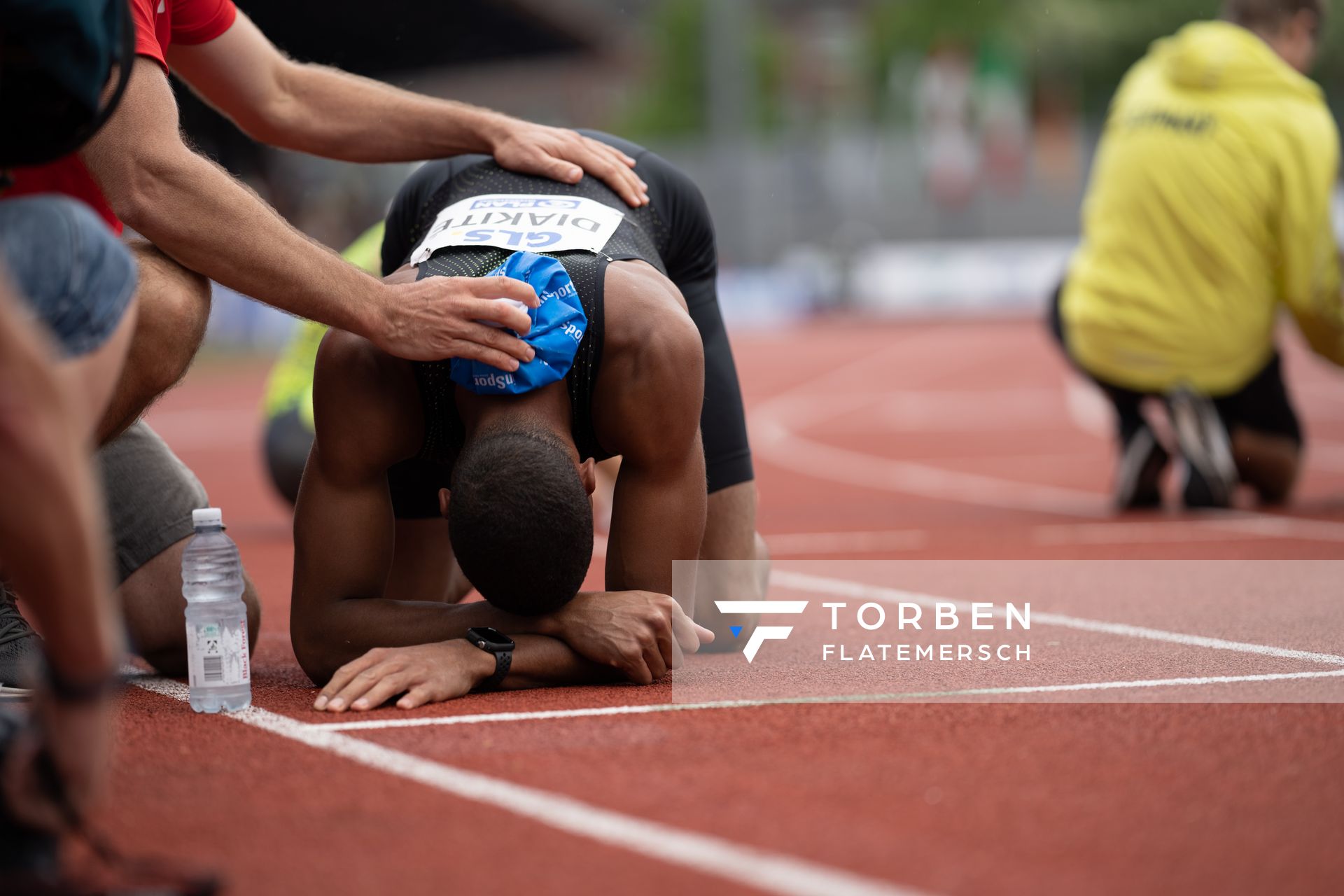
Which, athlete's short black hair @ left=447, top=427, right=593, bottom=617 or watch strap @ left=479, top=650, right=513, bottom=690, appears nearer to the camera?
athlete's short black hair @ left=447, top=427, right=593, bottom=617

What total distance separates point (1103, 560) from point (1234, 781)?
10.6ft

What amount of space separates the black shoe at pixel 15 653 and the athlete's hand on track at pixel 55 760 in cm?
157

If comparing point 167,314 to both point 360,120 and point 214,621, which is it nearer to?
point 214,621

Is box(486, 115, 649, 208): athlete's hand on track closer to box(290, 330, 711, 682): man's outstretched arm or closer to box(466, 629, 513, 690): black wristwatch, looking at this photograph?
box(290, 330, 711, 682): man's outstretched arm

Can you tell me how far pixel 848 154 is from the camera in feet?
116

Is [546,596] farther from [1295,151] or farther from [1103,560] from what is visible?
[1295,151]

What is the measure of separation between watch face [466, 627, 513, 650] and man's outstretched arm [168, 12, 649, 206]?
1351 millimetres

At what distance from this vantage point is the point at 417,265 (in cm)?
410

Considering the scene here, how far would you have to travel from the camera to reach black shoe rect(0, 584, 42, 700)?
391cm

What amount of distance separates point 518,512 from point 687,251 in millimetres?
1551

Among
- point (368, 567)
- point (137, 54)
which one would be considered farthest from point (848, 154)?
point (368, 567)

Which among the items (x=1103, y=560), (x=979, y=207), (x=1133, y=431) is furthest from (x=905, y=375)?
(x=979, y=207)

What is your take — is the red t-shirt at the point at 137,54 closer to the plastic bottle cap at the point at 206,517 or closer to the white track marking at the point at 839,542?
the plastic bottle cap at the point at 206,517

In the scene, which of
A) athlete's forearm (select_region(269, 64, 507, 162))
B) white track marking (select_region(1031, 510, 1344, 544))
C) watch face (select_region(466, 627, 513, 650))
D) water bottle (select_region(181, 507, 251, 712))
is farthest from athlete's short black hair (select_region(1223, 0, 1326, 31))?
water bottle (select_region(181, 507, 251, 712))
